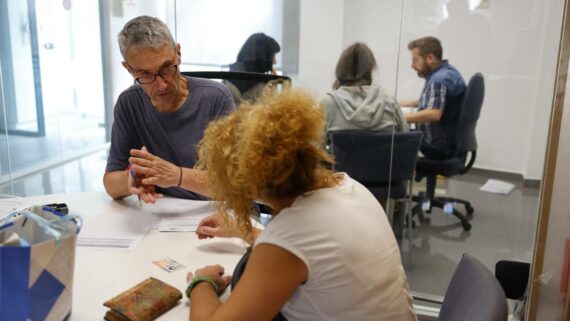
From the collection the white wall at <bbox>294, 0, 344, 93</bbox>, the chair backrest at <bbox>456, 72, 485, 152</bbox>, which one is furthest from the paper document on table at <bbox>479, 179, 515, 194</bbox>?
the white wall at <bbox>294, 0, 344, 93</bbox>

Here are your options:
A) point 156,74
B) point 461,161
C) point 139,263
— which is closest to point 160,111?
point 156,74

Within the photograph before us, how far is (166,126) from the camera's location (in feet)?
6.18

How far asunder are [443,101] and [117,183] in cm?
195

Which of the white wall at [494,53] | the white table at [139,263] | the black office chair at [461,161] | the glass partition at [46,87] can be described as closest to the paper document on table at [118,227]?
the white table at [139,263]

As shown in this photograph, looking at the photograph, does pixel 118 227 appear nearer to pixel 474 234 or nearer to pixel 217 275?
pixel 217 275

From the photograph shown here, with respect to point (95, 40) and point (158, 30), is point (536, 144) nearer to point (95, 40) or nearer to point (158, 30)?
point (158, 30)

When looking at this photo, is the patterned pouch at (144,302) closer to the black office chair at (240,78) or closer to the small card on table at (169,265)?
the small card on table at (169,265)

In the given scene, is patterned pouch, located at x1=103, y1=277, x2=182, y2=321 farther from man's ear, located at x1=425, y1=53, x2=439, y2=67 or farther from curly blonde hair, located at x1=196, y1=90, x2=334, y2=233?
man's ear, located at x1=425, y1=53, x2=439, y2=67

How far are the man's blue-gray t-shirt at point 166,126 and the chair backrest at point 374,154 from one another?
1.14 metres

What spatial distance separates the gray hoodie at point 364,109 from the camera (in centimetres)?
291

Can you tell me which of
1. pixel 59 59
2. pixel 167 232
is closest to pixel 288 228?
pixel 167 232

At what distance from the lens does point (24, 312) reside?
0.91 meters

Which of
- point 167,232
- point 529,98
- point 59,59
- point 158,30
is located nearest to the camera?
point 167,232

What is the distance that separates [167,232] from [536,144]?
7.17ft
